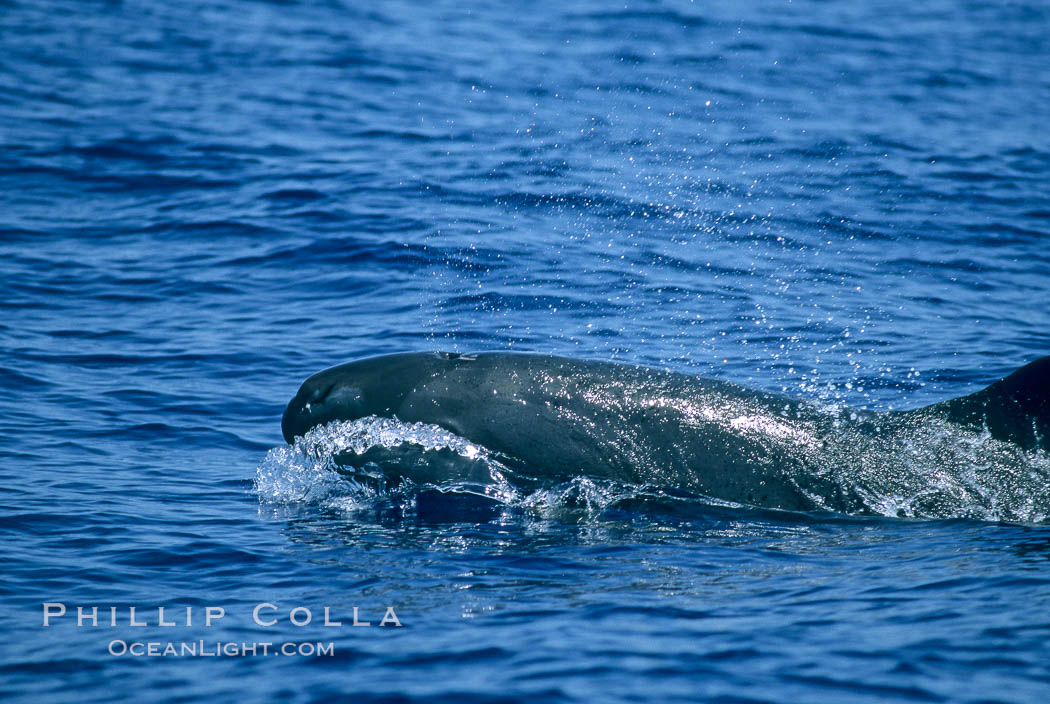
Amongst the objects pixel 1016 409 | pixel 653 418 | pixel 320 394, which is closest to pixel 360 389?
pixel 320 394

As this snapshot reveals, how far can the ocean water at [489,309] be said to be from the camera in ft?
24.5

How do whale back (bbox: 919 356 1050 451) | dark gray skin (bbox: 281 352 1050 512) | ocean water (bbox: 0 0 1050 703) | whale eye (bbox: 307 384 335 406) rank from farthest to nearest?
whale eye (bbox: 307 384 335 406)
dark gray skin (bbox: 281 352 1050 512)
whale back (bbox: 919 356 1050 451)
ocean water (bbox: 0 0 1050 703)

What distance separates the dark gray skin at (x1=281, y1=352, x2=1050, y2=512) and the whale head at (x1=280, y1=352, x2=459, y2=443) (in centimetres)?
1

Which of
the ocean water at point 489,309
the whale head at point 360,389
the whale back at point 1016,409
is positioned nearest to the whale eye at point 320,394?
the whale head at point 360,389

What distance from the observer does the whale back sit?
927 centimetres

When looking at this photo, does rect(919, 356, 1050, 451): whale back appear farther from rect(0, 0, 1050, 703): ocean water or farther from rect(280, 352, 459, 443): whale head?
rect(280, 352, 459, 443): whale head

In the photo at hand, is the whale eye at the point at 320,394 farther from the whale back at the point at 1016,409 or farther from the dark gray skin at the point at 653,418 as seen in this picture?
the whale back at the point at 1016,409

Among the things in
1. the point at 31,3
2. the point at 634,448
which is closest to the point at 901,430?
the point at 634,448

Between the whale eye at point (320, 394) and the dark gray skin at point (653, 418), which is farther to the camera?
the whale eye at point (320, 394)

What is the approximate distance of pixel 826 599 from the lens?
7910 mm

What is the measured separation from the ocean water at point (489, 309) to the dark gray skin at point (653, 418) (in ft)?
0.68

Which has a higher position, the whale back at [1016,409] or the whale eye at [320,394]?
the whale back at [1016,409]

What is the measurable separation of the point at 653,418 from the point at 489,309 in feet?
18.6

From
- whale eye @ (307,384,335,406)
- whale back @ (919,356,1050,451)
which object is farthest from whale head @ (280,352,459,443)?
whale back @ (919,356,1050,451)
